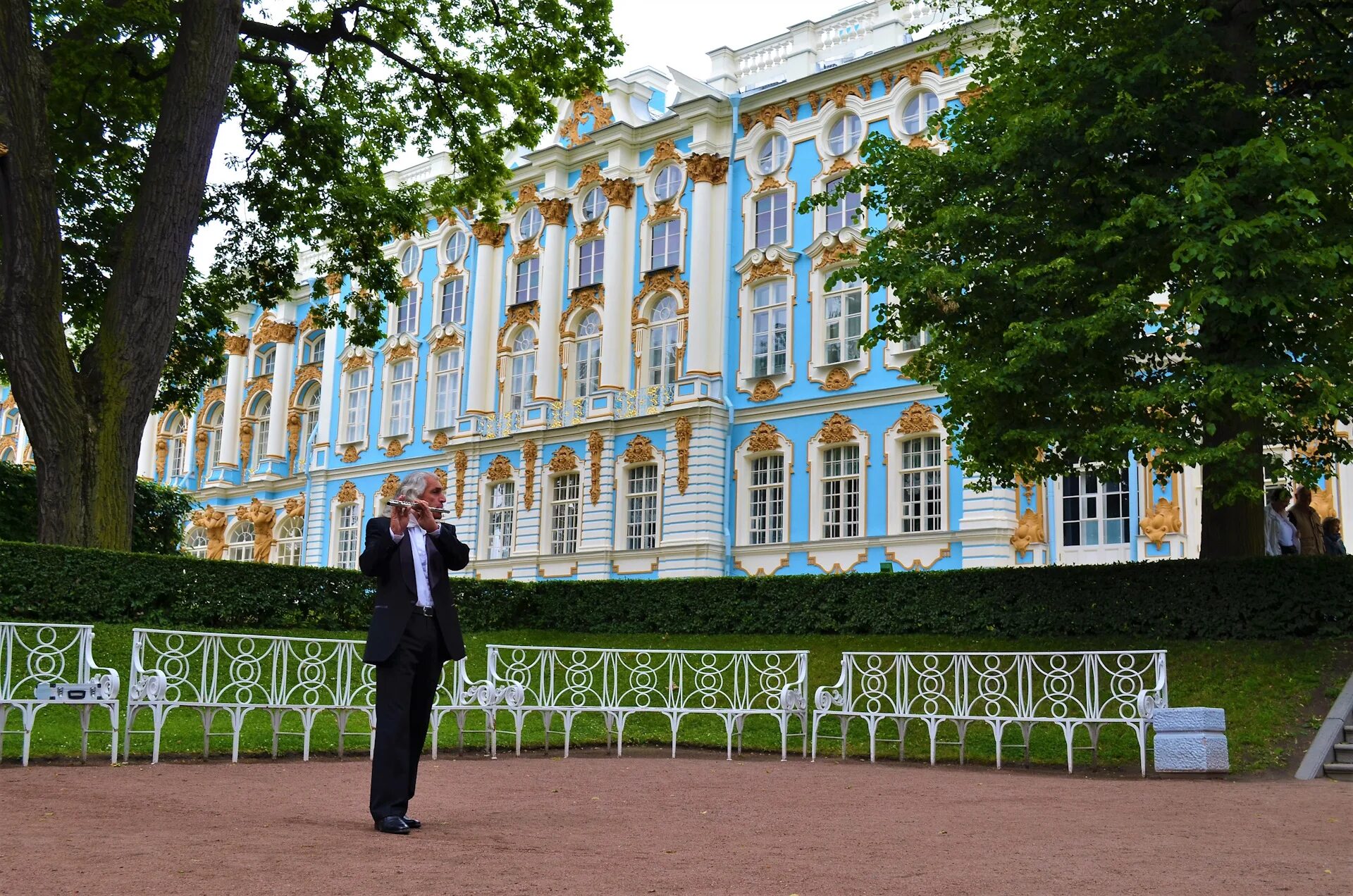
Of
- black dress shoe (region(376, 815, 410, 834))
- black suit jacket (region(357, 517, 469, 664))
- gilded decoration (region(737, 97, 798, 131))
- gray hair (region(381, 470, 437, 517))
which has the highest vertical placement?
gilded decoration (region(737, 97, 798, 131))

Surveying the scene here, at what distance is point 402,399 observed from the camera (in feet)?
134

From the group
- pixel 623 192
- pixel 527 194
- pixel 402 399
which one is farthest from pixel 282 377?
pixel 623 192

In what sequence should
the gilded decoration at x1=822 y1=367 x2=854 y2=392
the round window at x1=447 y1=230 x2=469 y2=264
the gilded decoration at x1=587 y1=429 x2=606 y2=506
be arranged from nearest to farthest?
the gilded decoration at x1=822 y1=367 x2=854 y2=392 → the gilded decoration at x1=587 y1=429 x2=606 y2=506 → the round window at x1=447 y1=230 x2=469 y2=264

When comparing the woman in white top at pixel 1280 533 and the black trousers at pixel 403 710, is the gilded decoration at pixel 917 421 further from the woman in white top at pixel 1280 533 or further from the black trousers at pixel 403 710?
the black trousers at pixel 403 710

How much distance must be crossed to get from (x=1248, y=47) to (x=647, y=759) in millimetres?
10496

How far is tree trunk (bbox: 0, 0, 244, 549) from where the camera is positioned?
15.2 m

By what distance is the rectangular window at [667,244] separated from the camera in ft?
110

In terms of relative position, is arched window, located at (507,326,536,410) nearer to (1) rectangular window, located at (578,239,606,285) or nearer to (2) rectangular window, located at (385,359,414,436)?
(1) rectangular window, located at (578,239,606,285)

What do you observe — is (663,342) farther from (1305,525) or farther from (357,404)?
(1305,525)

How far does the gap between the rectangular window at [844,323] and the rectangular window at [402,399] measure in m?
14.9

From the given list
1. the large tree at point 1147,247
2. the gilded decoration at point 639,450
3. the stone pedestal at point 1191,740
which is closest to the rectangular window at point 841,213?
the gilded decoration at point 639,450

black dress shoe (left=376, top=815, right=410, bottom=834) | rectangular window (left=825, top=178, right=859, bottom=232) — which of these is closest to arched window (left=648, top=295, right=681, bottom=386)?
rectangular window (left=825, top=178, right=859, bottom=232)

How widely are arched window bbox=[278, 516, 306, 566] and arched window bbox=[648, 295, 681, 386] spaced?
15693 millimetres

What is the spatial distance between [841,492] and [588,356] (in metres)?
8.81
